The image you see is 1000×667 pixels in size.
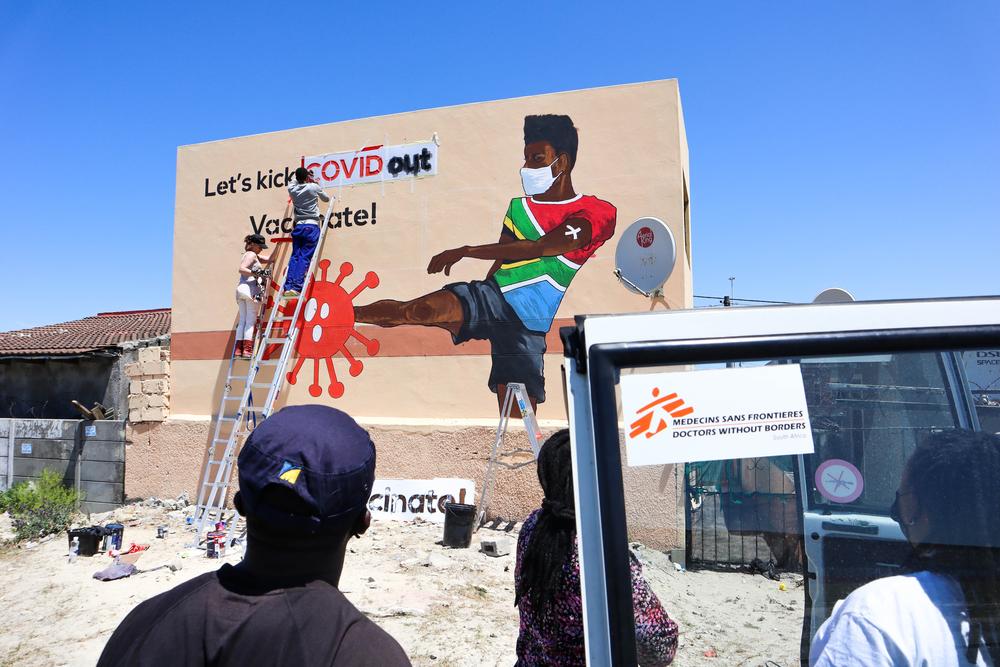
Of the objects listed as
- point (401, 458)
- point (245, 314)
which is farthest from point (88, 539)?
point (401, 458)

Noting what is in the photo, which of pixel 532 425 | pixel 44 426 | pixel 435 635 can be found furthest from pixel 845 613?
pixel 44 426

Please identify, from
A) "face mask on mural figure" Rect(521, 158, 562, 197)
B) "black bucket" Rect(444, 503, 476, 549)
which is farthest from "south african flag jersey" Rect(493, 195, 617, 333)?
"black bucket" Rect(444, 503, 476, 549)

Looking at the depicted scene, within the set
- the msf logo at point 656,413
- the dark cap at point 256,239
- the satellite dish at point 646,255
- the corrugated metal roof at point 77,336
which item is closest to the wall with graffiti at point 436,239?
the dark cap at point 256,239

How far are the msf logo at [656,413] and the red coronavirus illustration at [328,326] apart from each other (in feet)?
24.8

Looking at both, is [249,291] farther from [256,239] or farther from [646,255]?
[646,255]

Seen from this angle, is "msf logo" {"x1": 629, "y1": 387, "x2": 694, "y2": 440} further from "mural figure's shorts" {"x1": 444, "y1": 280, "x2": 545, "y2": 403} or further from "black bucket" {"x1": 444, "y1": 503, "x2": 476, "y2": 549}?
"mural figure's shorts" {"x1": 444, "y1": 280, "x2": 545, "y2": 403}

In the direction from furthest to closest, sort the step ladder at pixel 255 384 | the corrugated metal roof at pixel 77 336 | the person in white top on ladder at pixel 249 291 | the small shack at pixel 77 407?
the corrugated metal roof at pixel 77 336
the small shack at pixel 77 407
the person in white top on ladder at pixel 249 291
the step ladder at pixel 255 384

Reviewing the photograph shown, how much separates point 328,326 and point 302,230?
4.35 ft

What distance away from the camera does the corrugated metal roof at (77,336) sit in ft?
37.7

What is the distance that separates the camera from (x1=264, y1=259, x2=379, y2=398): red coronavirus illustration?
347 inches

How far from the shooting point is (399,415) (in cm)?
852

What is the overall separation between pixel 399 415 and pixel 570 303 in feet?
8.73

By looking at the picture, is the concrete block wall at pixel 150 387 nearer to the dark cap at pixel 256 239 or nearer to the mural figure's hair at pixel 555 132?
the dark cap at pixel 256 239

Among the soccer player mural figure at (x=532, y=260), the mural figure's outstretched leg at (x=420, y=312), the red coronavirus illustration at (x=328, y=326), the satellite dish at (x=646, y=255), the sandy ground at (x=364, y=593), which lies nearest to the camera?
the sandy ground at (x=364, y=593)
